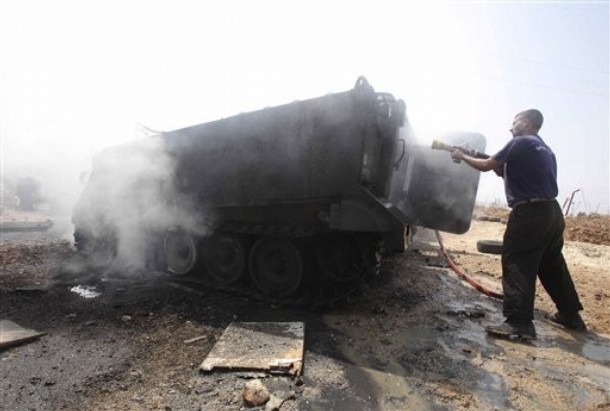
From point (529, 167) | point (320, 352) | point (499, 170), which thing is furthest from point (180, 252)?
point (529, 167)

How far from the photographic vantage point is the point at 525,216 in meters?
4.41

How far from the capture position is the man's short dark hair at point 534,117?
456 centimetres

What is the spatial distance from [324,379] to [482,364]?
1.40 meters

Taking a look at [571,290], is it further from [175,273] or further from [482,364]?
[175,273]

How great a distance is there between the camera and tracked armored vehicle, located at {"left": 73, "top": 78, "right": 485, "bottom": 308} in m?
4.80

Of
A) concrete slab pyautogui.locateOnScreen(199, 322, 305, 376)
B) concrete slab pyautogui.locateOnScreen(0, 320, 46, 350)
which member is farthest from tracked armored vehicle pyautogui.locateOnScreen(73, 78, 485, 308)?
concrete slab pyautogui.locateOnScreen(0, 320, 46, 350)

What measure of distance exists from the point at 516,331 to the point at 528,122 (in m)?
2.17

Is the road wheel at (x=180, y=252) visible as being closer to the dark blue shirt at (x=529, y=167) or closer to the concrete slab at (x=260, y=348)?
the concrete slab at (x=260, y=348)

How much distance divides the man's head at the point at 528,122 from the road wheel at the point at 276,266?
280cm

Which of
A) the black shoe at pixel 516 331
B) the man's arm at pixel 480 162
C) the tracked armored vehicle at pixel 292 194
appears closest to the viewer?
the black shoe at pixel 516 331

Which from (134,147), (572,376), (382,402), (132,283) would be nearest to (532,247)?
(572,376)

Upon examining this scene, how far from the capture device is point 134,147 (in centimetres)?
693

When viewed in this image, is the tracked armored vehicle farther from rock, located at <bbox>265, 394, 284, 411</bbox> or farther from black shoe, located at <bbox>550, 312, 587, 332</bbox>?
rock, located at <bbox>265, 394, 284, 411</bbox>

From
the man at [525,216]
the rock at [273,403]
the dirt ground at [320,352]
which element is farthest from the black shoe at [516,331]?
the rock at [273,403]
